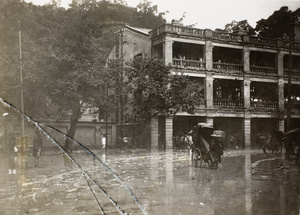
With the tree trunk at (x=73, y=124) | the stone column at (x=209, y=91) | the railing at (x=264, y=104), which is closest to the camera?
the tree trunk at (x=73, y=124)

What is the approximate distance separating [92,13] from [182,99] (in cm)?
718

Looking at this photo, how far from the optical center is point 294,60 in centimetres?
1059

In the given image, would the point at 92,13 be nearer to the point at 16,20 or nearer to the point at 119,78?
the point at 16,20

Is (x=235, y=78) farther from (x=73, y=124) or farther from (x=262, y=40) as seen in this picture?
(x=73, y=124)

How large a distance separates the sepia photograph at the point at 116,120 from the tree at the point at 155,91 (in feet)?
0.26

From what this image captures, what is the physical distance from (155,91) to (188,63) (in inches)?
186

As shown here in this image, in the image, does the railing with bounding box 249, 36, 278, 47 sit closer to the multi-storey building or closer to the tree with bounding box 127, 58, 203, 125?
the multi-storey building

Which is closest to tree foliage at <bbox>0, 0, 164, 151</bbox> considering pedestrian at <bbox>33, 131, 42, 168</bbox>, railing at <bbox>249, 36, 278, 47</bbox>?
pedestrian at <bbox>33, 131, 42, 168</bbox>

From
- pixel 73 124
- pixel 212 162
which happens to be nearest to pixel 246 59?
pixel 212 162

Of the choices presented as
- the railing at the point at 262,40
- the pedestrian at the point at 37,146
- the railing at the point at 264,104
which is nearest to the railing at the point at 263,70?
the railing at the point at 264,104

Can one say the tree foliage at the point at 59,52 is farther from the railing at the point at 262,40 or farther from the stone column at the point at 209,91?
the stone column at the point at 209,91

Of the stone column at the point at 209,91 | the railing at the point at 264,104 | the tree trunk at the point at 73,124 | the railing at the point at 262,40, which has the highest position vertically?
the railing at the point at 262,40

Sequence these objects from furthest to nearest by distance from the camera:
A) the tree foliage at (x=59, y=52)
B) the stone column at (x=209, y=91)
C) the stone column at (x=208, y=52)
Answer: the stone column at (x=208, y=52), the stone column at (x=209, y=91), the tree foliage at (x=59, y=52)

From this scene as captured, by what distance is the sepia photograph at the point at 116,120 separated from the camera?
6.18 meters
